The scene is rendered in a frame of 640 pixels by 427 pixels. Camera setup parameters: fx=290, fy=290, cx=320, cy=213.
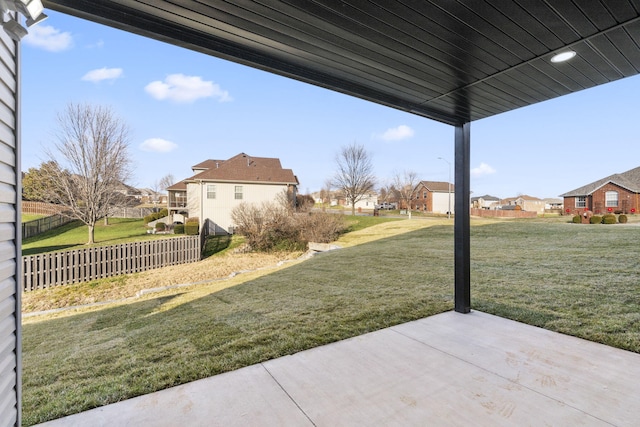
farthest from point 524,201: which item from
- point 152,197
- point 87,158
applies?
point 152,197

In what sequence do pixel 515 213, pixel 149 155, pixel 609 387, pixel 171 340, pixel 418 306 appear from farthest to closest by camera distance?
1. pixel 515 213
2. pixel 149 155
3. pixel 418 306
4. pixel 171 340
5. pixel 609 387

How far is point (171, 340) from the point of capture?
316 centimetres

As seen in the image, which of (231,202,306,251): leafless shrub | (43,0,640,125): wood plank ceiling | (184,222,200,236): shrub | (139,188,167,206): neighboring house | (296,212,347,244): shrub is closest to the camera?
(43,0,640,125): wood plank ceiling

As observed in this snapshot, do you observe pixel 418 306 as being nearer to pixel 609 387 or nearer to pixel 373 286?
pixel 373 286

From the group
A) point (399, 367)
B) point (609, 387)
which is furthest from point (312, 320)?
point (609, 387)

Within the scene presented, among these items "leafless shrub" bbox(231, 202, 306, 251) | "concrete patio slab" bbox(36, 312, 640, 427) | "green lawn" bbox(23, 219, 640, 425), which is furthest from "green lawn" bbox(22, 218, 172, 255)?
"concrete patio slab" bbox(36, 312, 640, 427)

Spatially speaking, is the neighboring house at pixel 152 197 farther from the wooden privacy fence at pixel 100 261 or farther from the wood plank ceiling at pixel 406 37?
the wood plank ceiling at pixel 406 37

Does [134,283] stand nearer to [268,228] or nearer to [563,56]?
[268,228]

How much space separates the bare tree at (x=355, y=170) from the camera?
2653cm

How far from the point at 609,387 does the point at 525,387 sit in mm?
568

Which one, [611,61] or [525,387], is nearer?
[525,387]

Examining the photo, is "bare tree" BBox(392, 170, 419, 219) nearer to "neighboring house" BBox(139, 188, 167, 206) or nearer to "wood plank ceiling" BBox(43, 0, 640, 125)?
"neighboring house" BBox(139, 188, 167, 206)

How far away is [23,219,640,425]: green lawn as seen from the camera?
2.38 m

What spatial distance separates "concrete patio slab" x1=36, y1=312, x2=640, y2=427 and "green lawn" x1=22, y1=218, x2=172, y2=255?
13.0 meters
